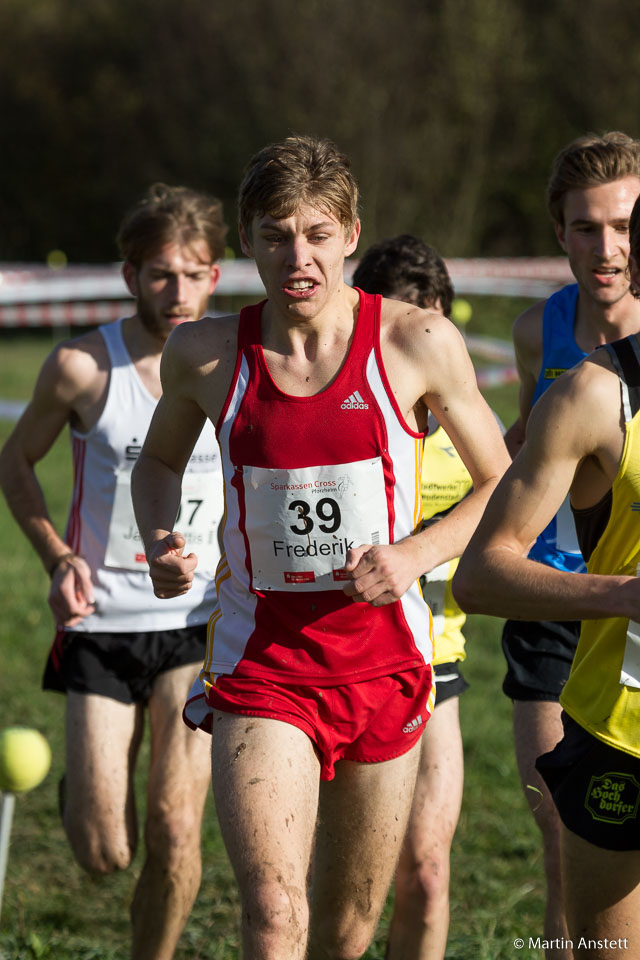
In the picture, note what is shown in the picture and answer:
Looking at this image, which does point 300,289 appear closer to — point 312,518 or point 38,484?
point 312,518

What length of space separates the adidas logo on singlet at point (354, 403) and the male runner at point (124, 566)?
1232 millimetres

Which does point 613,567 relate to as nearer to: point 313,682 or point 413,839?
point 313,682

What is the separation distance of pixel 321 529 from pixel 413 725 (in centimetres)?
61

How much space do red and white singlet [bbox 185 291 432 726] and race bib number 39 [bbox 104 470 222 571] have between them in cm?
106

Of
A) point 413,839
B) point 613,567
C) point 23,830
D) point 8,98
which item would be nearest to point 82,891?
point 23,830

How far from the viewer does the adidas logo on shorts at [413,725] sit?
3.24 meters

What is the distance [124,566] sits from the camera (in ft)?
14.1

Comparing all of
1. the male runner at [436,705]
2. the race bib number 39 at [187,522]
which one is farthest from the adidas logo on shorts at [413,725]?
the race bib number 39 at [187,522]

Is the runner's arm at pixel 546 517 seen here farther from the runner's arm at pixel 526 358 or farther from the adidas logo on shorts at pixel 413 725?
the runner's arm at pixel 526 358

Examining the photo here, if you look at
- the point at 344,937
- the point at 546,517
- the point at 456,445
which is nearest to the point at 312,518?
the point at 456,445

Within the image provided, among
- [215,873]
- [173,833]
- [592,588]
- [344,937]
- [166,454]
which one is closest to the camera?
[592,588]

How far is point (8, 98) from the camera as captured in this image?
37.7 metres

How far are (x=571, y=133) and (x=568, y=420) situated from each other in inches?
1045

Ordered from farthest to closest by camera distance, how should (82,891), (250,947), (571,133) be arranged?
(571,133) < (82,891) < (250,947)
